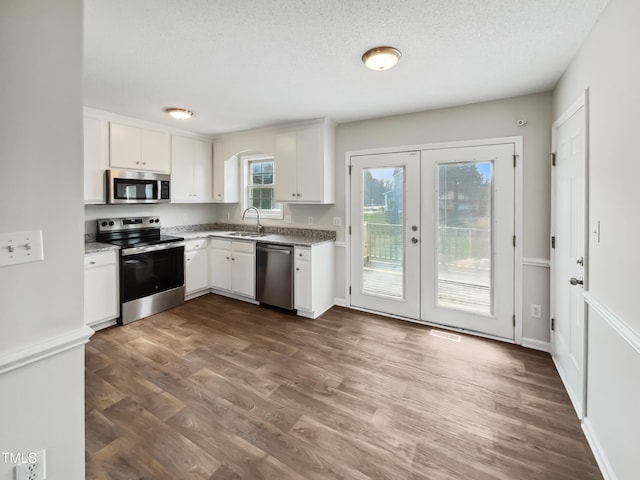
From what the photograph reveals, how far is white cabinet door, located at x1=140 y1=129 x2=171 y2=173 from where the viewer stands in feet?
12.7

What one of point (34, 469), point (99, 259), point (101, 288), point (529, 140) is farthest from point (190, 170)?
point (529, 140)

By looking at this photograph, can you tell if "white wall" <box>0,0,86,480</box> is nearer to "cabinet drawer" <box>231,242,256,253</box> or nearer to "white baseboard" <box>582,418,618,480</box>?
"white baseboard" <box>582,418,618,480</box>

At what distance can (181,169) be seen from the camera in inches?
172

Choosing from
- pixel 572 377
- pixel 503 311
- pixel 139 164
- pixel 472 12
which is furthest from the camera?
pixel 139 164

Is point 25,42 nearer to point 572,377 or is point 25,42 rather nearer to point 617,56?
point 617,56

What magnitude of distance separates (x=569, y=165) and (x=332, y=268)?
2640mm

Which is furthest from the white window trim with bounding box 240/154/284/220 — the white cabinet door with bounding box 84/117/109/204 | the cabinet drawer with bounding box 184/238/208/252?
the white cabinet door with bounding box 84/117/109/204

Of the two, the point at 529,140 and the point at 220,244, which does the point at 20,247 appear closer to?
the point at 220,244

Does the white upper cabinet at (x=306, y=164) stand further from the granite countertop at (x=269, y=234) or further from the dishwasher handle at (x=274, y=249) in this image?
the dishwasher handle at (x=274, y=249)

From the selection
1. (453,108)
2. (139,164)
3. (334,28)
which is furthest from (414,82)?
(139,164)

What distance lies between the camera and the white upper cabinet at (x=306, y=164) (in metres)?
3.75

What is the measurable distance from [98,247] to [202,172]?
1904 millimetres

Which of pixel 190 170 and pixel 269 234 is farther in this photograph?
pixel 269 234

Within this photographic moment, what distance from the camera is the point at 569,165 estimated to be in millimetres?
2295
